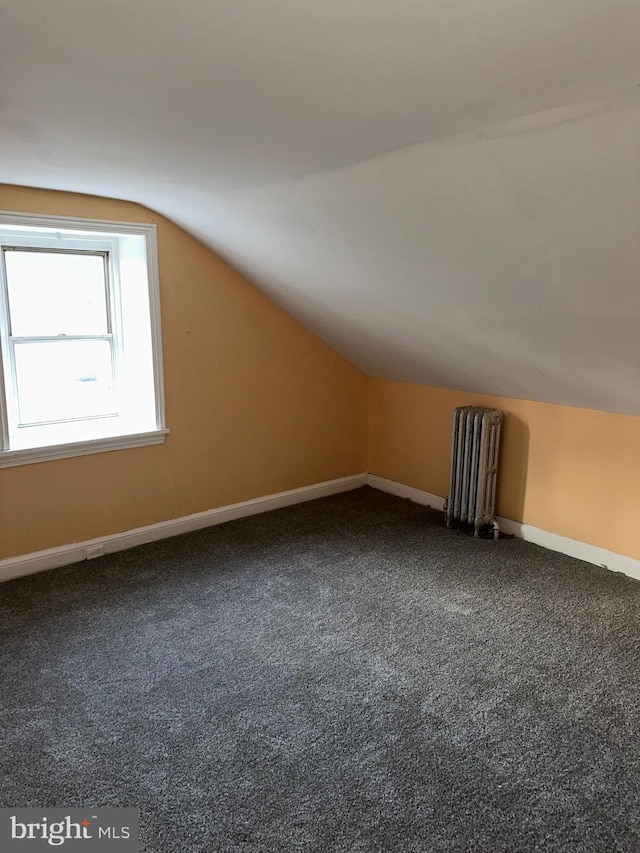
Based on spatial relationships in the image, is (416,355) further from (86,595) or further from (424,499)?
(86,595)

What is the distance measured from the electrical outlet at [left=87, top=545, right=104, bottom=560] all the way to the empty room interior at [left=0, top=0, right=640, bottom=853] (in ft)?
0.08

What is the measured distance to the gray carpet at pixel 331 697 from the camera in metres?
1.81

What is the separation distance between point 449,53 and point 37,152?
170cm

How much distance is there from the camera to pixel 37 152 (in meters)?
2.35

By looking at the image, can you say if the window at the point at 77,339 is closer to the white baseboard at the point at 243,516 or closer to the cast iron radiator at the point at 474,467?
the white baseboard at the point at 243,516

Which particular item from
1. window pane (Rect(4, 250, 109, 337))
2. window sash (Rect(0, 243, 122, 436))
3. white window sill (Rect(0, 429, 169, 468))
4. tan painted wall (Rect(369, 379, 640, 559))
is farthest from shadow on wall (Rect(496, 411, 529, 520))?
window pane (Rect(4, 250, 109, 337))

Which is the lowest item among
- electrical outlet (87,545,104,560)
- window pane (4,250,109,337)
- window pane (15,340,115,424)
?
electrical outlet (87,545,104,560)

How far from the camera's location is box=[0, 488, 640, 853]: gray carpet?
1.81 m

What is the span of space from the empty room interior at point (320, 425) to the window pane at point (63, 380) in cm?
2

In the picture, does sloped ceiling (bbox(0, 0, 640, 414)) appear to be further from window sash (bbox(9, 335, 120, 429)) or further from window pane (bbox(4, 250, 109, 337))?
window sash (bbox(9, 335, 120, 429))

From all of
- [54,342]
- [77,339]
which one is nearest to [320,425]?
[77,339]

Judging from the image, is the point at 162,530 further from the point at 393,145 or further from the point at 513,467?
the point at 393,145

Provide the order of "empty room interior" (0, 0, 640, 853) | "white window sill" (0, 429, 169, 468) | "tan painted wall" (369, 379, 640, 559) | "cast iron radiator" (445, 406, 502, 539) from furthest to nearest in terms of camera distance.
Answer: "cast iron radiator" (445, 406, 502, 539)
"tan painted wall" (369, 379, 640, 559)
"white window sill" (0, 429, 169, 468)
"empty room interior" (0, 0, 640, 853)

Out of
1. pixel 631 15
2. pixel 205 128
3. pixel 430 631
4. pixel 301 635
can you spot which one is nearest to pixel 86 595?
pixel 301 635
